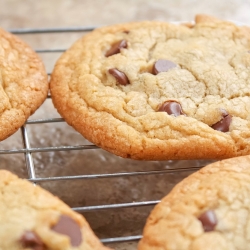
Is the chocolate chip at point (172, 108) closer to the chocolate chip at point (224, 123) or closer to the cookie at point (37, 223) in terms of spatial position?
the chocolate chip at point (224, 123)

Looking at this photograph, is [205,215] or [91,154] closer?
[205,215]

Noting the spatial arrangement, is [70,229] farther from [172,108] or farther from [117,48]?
[117,48]

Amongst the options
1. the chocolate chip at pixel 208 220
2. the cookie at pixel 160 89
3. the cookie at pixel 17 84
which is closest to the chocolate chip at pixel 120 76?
the cookie at pixel 160 89

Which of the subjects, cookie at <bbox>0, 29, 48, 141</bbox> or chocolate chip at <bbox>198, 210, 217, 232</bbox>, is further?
cookie at <bbox>0, 29, 48, 141</bbox>

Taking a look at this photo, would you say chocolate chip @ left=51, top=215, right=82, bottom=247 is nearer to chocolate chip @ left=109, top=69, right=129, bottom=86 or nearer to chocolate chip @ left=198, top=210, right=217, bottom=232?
chocolate chip @ left=198, top=210, right=217, bottom=232

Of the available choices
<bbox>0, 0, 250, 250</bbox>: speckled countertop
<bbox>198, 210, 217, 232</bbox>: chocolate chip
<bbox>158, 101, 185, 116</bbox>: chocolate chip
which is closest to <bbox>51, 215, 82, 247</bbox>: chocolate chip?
<bbox>198, 210, 217, 232</bbox>: chocolate chip

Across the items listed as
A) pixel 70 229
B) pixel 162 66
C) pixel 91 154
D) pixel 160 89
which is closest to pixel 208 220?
pixel 70 229
